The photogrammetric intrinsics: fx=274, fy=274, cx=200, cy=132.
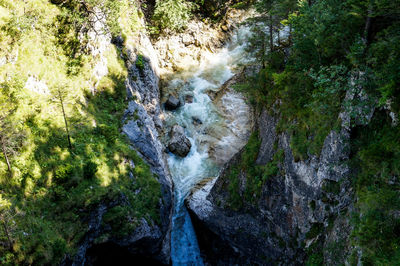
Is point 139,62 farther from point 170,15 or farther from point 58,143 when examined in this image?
point 58,143

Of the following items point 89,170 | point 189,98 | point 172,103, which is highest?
point 89,170

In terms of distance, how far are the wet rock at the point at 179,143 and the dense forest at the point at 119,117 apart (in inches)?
181

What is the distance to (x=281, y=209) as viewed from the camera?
45.9 ft

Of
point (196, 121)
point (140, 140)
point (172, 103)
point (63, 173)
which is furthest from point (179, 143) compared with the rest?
point (63, 173)

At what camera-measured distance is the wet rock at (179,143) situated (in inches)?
864

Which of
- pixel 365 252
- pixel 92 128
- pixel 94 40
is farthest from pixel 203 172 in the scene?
pixel 365 252

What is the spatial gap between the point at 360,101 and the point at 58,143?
45.2 ft

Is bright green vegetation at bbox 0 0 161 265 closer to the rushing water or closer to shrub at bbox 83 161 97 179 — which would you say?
shrub at bbox 83 161 97 179

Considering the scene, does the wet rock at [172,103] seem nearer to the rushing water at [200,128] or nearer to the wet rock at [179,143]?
the rushing water at [200,128]

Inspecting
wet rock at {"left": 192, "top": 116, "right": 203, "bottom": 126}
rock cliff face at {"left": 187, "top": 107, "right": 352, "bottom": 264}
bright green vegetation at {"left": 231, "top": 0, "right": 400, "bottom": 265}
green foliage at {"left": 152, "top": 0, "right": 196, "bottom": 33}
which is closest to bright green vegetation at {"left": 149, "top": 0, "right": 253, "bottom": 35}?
green foliage at {"left": 152, "top": 0, "right": 196, "bottom": 33}

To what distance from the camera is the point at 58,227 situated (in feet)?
39.6

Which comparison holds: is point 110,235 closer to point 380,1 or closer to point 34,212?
point 34,212

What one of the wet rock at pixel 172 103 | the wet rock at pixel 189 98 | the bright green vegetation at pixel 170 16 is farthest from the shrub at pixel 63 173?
the bright green vegetation at pixel 170 16

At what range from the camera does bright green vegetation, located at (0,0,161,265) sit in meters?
11.2
